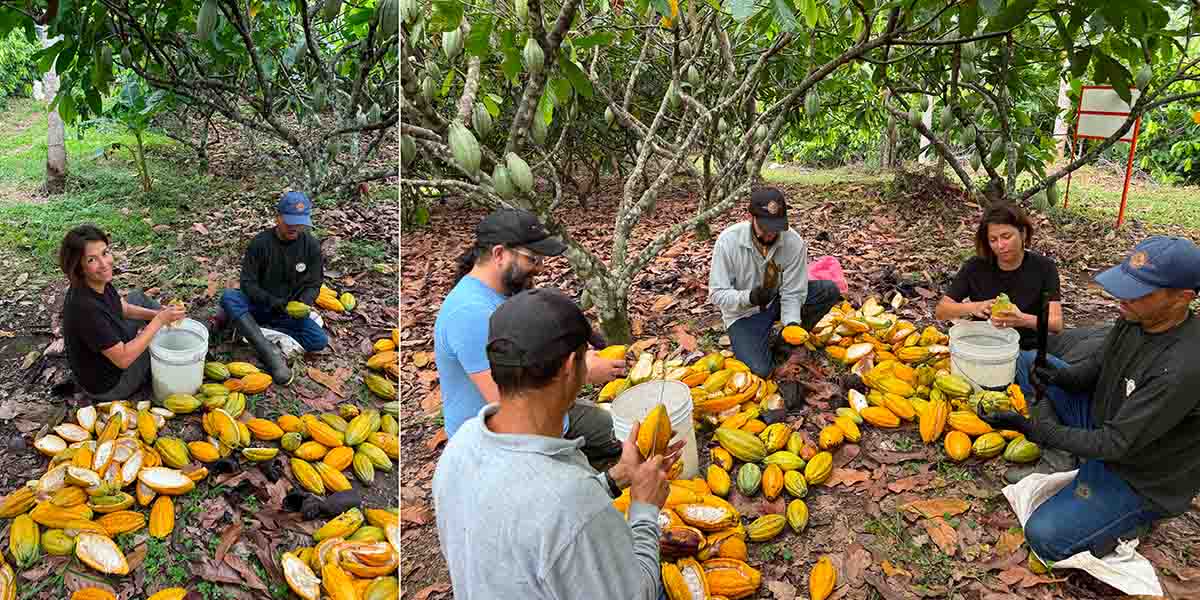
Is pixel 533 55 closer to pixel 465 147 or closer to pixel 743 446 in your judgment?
pixel 465 147

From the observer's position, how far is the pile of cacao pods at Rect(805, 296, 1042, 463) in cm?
231

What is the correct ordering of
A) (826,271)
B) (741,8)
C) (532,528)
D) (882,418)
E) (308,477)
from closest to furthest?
(532,528)
(741,8)
(308,477)
(882,418)
(826,271)

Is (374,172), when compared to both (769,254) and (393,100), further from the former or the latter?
(769,254)

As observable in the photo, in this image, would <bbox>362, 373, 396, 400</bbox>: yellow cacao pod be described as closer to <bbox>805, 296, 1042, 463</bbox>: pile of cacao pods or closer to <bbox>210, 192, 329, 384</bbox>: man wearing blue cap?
<bbox>210, 192, 329, 384</bbox>: man wearing blue cap

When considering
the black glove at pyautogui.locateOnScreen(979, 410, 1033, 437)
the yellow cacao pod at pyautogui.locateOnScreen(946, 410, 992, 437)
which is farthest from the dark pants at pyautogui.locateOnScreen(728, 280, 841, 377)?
the black glove at pyautogui.locateOnScreen(979, 410, 1033, 437)

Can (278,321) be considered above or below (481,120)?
below

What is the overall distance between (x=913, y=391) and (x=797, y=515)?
76cm

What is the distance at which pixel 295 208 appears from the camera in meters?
1.92

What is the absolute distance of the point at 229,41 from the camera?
2.21 m

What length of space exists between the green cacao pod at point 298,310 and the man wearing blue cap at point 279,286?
0.01m

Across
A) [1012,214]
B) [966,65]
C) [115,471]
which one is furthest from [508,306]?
[966,65]

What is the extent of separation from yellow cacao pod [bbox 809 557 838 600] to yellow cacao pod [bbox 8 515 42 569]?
1.64 meters

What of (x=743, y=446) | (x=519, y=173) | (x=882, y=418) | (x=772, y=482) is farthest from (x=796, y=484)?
(x=519, y=173)

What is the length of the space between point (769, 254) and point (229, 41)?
6.10ft
